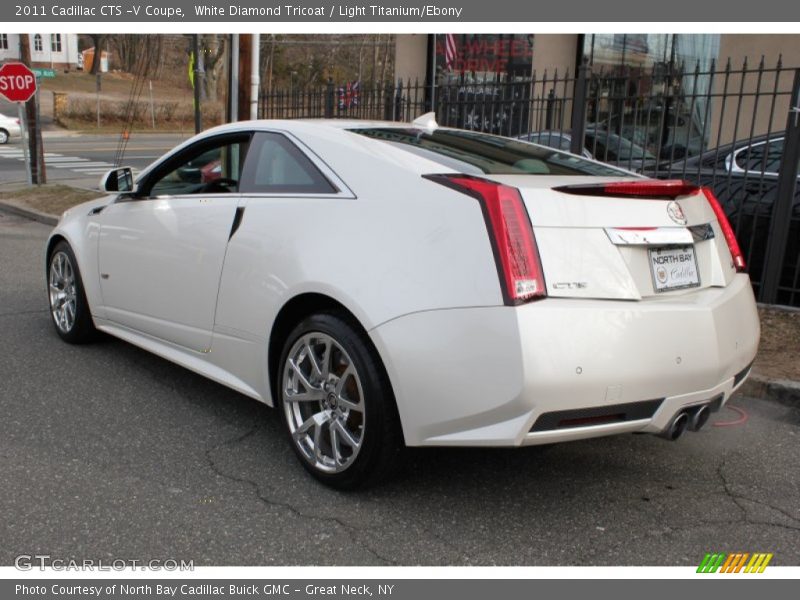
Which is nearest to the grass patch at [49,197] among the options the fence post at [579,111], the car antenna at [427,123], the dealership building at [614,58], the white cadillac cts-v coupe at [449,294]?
the dealership building at [614,58]

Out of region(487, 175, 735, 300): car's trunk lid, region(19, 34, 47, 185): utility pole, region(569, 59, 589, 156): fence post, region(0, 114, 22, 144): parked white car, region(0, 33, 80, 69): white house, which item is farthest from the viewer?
region(0, 33, 80, 69): white house

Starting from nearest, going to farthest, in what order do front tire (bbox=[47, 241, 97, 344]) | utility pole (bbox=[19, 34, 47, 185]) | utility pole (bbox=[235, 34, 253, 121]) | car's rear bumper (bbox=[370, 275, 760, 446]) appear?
1. car's rear bumper (bbox=[370, 275, 760, 446])
2. front tire (bbox=[47, 241, 97, 344])
3. utility pole (bbox=[235, 34, 253, 121])
4. utility pole (bbox=[19, 34, 47, 185])

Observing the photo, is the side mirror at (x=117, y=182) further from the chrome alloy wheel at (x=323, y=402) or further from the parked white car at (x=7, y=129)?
the parked white car at (x=7, y=129)

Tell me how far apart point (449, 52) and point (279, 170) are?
15.2 meters

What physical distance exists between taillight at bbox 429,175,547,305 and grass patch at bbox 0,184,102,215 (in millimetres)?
11570

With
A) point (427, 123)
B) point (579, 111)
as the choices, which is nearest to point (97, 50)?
point (579, 111)

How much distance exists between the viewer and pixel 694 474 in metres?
3.89

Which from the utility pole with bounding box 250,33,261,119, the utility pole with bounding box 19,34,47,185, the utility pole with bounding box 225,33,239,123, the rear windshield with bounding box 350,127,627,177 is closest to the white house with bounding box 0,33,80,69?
the utility pole with bounding box 19,34,47,185

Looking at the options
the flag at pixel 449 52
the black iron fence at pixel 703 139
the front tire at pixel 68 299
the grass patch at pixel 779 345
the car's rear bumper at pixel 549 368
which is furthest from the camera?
the flag at pixel 449 52

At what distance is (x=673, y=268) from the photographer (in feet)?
11.0

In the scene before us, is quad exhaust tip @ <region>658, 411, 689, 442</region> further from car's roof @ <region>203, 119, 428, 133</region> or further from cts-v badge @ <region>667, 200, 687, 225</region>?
car's roof @ <region>203, 119, 428, 133</region>

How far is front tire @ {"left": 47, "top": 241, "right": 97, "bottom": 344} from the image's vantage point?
555 centimetres

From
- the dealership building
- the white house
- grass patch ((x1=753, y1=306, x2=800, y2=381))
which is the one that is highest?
the white house

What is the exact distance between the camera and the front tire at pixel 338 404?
10.8 feet
